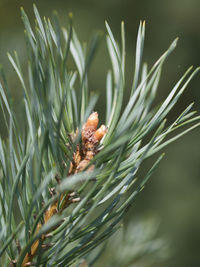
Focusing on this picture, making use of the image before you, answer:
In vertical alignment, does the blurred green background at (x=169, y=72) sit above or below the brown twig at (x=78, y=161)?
below

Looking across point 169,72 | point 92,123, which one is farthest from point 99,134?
point 169,72

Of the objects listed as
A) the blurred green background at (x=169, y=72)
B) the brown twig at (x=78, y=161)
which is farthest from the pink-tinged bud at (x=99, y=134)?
the blurred green background at (x=169, y=72)

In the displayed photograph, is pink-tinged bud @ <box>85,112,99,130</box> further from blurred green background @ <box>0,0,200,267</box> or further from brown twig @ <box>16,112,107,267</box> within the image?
blurred green background @ <box>0,0,200,267</box>

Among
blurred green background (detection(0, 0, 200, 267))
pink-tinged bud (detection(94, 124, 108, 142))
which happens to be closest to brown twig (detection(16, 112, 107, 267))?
pink-tinged bud (detection(94, 124, 108, 142))

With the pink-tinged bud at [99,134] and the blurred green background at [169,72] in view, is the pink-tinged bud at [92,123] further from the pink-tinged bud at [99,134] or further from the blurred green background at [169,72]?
the blurred green background at [169,72]

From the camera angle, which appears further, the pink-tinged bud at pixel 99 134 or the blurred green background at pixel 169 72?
the blurred green background at pixel 169 72

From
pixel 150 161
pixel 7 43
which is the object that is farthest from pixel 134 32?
pixel 7 43

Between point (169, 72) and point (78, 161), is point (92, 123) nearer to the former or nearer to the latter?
point (78, 161)

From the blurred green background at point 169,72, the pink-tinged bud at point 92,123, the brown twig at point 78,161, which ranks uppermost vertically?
the pink-tinged bud at point 92,123
